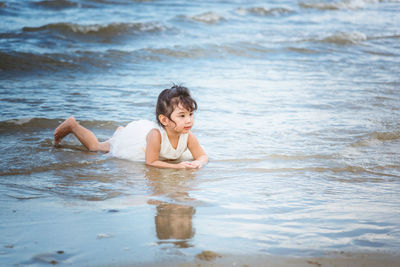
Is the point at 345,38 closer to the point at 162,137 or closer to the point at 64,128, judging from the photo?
the point at 162,137

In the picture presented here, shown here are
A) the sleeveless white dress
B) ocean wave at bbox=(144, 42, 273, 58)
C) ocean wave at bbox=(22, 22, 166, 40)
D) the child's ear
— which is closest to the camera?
the child's ear

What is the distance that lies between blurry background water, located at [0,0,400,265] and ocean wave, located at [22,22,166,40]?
2.2 inches

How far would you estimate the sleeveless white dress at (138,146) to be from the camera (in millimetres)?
4891

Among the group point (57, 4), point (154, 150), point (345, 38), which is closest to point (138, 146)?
point (154, 150)

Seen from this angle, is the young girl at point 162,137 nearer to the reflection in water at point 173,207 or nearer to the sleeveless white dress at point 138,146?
the sleeveless white dress at point 138,146

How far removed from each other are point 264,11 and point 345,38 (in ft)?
21.0

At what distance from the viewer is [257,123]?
6184 mm

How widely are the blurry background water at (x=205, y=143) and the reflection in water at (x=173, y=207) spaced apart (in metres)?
0.01

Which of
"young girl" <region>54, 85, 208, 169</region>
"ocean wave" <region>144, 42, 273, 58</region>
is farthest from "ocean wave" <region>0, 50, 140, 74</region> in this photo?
"young girl" <region>54, 85, 208, 169</region>

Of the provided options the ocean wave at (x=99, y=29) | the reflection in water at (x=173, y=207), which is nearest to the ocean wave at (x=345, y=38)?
the ocean wave at (x=99, y=29)

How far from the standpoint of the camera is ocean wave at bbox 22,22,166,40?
42.2 ft

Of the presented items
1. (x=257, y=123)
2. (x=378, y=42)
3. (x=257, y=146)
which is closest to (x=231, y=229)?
(x=257, y=146)

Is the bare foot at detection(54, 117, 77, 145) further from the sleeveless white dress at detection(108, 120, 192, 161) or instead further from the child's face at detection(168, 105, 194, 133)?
the child's face at detection(168, 105, 194, 133)

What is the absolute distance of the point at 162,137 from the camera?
483cm
